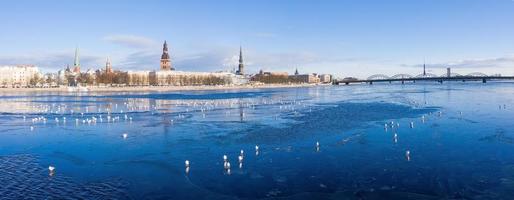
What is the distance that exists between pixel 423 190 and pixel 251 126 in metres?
21.5

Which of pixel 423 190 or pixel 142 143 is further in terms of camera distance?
pixel 142 143

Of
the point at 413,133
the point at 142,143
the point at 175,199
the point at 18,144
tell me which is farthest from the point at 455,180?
the point at 18,144

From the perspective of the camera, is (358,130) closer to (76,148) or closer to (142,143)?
(142,143)

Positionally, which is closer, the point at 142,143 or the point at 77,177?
the point at 77,177

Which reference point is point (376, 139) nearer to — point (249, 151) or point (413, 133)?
point (413, 133)

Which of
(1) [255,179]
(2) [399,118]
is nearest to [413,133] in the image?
(2) [399,118]

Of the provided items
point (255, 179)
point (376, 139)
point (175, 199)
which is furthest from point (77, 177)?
point (376, 139)

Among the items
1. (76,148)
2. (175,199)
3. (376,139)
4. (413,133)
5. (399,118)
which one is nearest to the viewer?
(175,199)

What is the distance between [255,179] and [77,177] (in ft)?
23.3

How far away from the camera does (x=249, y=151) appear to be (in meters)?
24.5

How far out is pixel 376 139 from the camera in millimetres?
28688

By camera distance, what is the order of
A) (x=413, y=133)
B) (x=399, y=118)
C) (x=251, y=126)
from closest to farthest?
(x=413, y=133) < (x=251, y=126) < (x=399, y=118)

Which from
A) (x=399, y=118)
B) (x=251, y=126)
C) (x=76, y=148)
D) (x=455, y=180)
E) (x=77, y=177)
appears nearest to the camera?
(x=455, y=180)

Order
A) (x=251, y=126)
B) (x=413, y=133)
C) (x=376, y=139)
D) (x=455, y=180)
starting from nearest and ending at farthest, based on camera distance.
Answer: (x=455, y=180)
(x=376, y=139)
(x=413, y=133)
(x=251, y=126)
